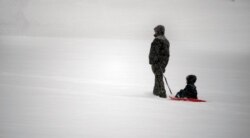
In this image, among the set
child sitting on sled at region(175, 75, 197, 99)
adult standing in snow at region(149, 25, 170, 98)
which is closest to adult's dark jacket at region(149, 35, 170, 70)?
adult standing in snow at region(149, 25, 170, 98)

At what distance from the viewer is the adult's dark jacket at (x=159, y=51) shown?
13883mm

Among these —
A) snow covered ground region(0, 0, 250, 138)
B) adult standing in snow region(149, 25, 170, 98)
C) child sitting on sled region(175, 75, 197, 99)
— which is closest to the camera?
snow covered ground region(0, 0, 250, 138)

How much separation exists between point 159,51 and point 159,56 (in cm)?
12

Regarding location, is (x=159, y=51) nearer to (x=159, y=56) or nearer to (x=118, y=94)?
(x=159, y=56)

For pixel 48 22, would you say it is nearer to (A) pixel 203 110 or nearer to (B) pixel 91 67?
(B) pixel 91 67

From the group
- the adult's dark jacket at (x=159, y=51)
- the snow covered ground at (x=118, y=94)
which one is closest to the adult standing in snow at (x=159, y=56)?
the adult's dark jacket at (x=159, y=51)

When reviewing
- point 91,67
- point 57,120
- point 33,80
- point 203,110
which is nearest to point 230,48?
point 91,67

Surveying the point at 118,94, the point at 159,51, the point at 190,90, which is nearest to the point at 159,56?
the point at 159,51

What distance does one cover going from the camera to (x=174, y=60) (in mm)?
25281

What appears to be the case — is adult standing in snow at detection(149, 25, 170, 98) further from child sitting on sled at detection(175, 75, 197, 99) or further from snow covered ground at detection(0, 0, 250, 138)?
child sitting on sled at detection(175, 75, 197, 99)

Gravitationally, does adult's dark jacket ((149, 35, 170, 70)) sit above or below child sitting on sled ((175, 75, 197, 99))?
above

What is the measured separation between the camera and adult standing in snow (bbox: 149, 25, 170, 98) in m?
13.9

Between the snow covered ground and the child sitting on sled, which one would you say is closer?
the snow covered ground

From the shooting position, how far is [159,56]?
46.0ft
